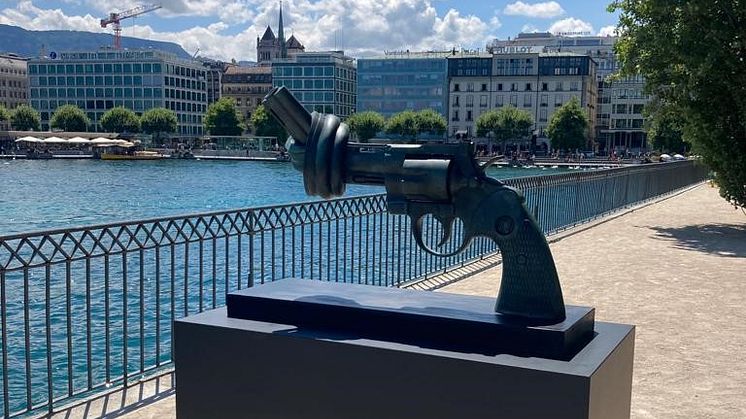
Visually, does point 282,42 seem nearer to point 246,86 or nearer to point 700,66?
point 246,86

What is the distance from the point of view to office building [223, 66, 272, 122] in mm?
130000

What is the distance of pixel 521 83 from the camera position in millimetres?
99438

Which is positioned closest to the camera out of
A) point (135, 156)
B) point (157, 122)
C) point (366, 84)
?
point (135, 156)

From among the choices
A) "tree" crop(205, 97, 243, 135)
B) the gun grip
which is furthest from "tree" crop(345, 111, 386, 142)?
the gun grip

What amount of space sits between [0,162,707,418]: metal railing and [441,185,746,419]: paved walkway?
1175mm

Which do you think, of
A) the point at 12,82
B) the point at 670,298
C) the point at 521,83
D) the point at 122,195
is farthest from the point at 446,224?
the point at 12,82

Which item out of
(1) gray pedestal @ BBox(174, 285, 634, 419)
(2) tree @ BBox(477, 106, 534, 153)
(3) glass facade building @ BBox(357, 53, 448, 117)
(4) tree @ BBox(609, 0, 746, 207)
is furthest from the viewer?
(3) glass facade building @ BBox(357, 53, 448, 117)

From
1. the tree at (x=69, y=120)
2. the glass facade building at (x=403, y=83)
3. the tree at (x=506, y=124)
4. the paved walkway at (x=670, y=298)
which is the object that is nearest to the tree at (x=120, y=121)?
the tree at (x=69, y=120)

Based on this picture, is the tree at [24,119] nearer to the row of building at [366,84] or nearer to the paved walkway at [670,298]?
the row of building at [366,84]

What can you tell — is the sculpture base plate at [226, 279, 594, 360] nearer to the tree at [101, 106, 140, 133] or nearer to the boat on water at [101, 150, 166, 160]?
the boat on water at [101, 150, 166, 160]

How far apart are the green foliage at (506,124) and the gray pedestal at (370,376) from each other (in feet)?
283

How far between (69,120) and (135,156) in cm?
2437

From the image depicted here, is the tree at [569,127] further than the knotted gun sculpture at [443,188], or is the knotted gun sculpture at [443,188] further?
the tree at [569,127]

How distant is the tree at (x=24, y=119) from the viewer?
343ft
